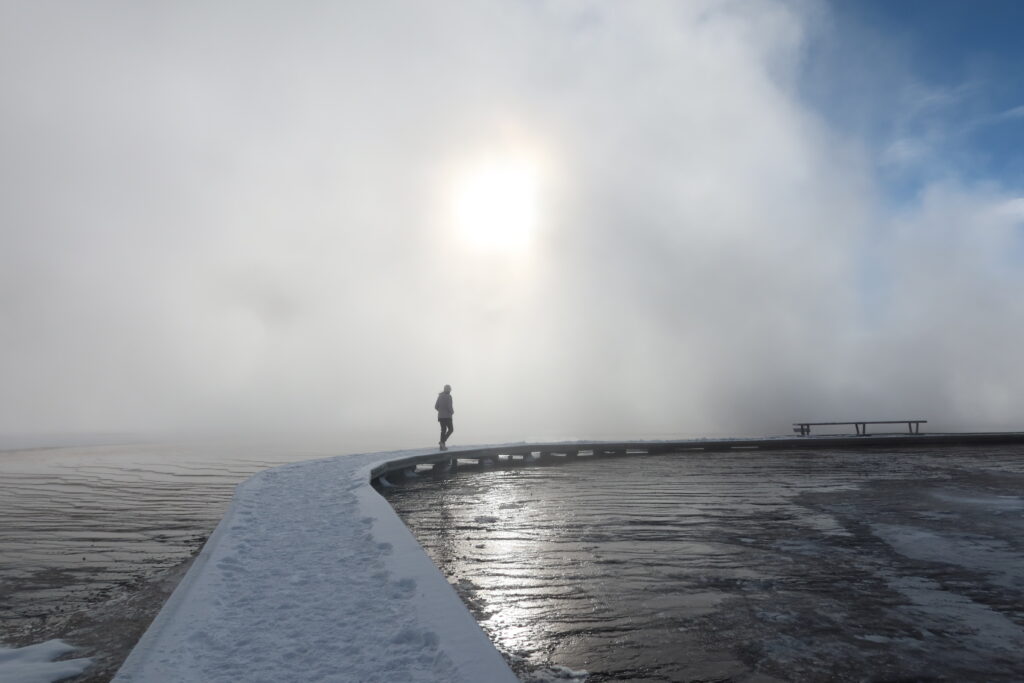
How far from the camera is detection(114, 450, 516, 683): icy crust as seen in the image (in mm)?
3822

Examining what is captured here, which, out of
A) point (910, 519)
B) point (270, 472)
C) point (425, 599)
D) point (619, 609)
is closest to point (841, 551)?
point (910, 519)

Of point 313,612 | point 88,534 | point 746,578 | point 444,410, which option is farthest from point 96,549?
point 444,410

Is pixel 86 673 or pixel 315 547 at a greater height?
pixel 315 547

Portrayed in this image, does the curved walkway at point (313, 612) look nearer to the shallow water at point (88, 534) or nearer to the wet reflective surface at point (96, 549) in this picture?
the wet reflective surface at point (96, 549)

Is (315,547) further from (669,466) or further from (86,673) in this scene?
(669,466)

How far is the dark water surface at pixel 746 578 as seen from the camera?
439 cm

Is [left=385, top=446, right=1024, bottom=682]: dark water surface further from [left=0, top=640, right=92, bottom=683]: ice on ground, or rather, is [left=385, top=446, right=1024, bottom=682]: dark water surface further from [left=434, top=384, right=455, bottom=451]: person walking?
[left=434, top=384, right=455, bottom=451]: person walking

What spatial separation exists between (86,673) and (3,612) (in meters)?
2.54

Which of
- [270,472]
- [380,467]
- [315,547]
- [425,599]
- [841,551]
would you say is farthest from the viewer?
[380,467]

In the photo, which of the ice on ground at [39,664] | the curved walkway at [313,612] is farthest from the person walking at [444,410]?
the ice on ground at [39,664]

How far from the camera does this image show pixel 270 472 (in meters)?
13.9

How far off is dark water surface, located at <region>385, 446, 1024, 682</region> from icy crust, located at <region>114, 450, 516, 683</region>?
70cm

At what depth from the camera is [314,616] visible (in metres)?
4.79

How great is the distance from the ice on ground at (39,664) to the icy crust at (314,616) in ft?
2.37
